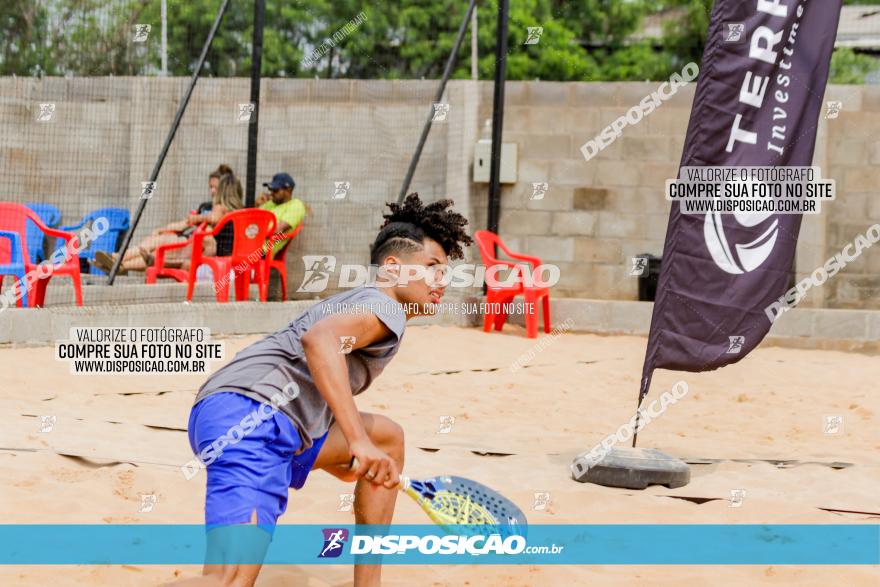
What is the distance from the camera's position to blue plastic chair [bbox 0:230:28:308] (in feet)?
28.7

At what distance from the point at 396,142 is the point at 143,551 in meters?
8.25

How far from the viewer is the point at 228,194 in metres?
10.9

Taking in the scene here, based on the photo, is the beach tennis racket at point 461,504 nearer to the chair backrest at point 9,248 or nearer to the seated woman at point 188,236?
the chair backrest at point 9,248

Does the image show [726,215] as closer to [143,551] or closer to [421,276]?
[421,276]

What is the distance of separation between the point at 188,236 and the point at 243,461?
8.35 m

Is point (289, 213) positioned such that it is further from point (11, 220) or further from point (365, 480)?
point (365, 480)

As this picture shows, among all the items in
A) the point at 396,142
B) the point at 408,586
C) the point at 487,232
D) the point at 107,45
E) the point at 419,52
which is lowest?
the point at 408,586

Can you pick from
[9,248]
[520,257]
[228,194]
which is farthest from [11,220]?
[520,257]

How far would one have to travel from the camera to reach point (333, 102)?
1212cm

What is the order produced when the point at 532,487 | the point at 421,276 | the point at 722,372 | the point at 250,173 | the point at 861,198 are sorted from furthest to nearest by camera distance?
the point at 861,198 → the point at 250,173 → the point at 722,372 → the point at 532,487 → the point at 421,276

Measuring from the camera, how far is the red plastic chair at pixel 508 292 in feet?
34.2

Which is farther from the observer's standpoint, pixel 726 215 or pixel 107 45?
pixel 107 45

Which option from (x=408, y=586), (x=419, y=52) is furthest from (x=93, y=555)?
(x=419, y=52)

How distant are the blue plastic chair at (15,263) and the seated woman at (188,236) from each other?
1048mm
